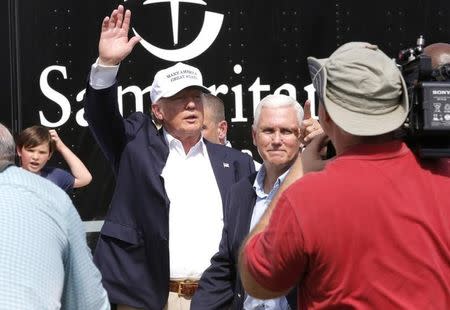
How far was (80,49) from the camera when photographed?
14.9 ft

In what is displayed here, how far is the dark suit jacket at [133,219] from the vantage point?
143 inches

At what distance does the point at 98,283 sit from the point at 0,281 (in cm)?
38

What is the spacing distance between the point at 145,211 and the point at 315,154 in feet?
5.19

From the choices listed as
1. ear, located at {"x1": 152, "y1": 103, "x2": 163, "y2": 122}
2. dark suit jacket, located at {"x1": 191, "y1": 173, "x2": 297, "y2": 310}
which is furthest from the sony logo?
ear, located at {"x1": 152, "y1": 103, "x2": 163, "y2": 122}

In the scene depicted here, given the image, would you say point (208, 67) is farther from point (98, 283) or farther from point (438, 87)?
point (438, 87)

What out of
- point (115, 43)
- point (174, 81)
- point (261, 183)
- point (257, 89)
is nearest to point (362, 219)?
point (261, 183)

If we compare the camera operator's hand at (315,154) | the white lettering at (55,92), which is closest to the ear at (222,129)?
the white lettering at (55,92)

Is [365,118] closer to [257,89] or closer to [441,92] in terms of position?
[441,92]

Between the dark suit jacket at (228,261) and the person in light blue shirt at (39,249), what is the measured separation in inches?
29.0

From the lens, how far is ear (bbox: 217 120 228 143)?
182 inches

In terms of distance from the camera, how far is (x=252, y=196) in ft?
10.8

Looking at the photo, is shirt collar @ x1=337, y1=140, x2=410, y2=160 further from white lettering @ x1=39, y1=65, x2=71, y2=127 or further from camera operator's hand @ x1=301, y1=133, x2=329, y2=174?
white lettering @ x1=39, y1=65, x2=71, y2=127

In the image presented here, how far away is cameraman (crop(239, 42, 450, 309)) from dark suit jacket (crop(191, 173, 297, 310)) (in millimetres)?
1217

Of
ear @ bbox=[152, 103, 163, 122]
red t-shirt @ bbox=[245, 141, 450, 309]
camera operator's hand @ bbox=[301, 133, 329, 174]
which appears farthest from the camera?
ear @ bbox=[152, 103, 163, 122]
